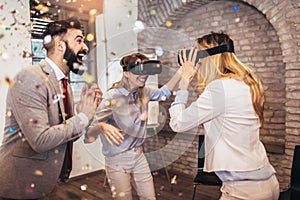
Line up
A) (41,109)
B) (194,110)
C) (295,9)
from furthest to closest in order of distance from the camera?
(295,9)
(194,110)
(41,109)

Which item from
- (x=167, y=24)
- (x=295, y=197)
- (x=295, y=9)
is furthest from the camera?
(x=167, y=24)

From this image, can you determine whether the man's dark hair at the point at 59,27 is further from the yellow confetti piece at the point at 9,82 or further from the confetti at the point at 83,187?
the confetti at the point at 83,187

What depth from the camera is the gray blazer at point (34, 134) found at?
585 mm

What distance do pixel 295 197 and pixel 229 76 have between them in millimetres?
754

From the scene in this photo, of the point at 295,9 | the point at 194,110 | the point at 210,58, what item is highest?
the point at 295,9

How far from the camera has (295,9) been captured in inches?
55.0

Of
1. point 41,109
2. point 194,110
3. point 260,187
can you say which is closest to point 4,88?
point 41,109

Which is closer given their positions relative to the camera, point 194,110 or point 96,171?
point 194,110

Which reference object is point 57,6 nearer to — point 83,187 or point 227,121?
point 227,121

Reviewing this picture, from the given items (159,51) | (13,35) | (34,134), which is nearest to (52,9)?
(13,35)

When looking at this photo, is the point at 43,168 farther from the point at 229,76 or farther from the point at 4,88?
the point at 229,76

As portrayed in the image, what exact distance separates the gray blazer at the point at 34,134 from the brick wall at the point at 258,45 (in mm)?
585

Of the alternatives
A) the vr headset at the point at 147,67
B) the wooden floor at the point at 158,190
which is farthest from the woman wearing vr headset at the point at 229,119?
the wooden floor at the point at 158,190

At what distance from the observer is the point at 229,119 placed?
2.38ft
